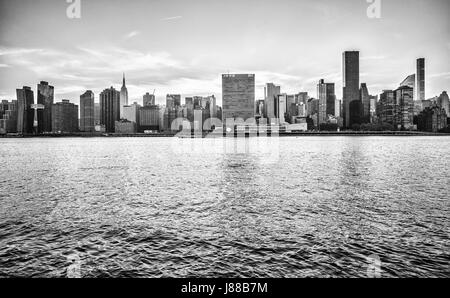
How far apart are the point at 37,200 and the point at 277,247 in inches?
911

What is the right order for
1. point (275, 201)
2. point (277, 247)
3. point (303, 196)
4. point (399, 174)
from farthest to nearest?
→ 1. point (399, 174)
2. point (303, 196)
3. point (275, 201)
4. point (277, 247)

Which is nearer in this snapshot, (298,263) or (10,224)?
(298,263)

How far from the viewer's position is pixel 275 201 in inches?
1105

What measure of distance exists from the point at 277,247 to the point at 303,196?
14107mm

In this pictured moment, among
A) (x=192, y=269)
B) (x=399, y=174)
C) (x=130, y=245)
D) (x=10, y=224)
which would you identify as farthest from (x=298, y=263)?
(x=399, y=174)

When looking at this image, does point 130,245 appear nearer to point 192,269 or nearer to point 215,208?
point 192,269

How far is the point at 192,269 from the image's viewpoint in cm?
1416

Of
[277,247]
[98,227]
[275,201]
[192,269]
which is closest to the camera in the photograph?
[192,269]

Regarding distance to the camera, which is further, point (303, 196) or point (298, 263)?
point (303, 196)
